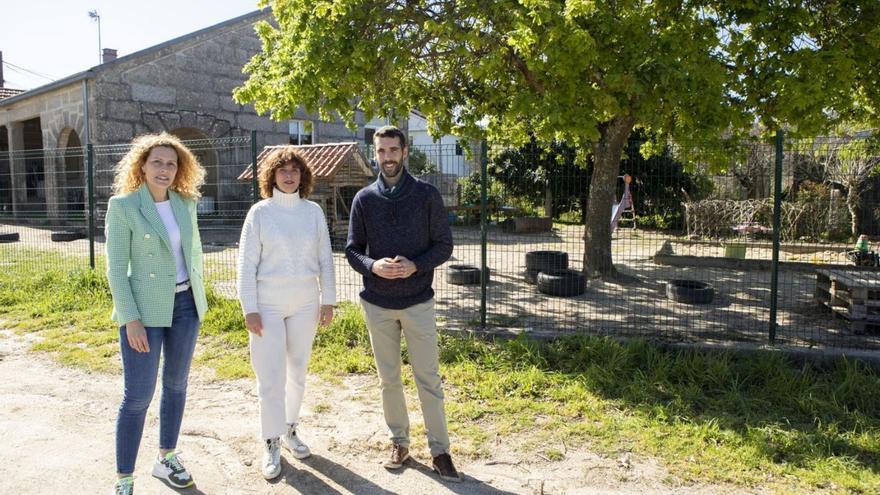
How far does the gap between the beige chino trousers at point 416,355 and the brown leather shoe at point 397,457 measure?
0.63 ft

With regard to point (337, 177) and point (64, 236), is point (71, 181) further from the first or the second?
point (337, 177)

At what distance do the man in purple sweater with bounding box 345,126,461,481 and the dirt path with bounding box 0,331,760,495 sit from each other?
0.88ft

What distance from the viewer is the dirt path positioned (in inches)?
139

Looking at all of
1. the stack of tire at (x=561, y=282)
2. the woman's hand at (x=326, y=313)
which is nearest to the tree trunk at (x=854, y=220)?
the stack of tire at (x=561, y=282)

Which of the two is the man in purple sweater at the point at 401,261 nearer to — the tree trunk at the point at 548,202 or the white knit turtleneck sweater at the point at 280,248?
the white knit turtleneck sweater at the point at 280,248

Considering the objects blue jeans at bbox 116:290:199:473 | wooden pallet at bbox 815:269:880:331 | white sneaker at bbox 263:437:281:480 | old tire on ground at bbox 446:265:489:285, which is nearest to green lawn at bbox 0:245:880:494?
white sneaker at bbox 263:437:281:480

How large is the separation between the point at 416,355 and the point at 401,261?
2.06 feet

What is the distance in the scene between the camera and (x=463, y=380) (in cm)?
525

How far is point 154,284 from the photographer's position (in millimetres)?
3236

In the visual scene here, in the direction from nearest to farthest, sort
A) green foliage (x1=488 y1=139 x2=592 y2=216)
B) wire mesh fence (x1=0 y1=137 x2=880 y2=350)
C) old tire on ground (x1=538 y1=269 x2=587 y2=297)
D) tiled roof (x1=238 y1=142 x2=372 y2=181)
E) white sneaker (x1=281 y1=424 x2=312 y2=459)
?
white sneaker (x1=281 y1=424 x2=312 y2=459) < wire mesh fence (x1=0 y1=137 x2=880 y2=350) < old tire on ground (x1=538 y1=269 x2=587 y2=297) < tiled roof (x1=238 y1=142 x2=372 y2=181) < green foliage (x1=488 y1=139 x2=592 y2=216)

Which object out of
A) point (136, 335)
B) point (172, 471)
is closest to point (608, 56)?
point (136, 335)

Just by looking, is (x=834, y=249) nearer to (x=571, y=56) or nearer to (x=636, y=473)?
(x=571, y=56)

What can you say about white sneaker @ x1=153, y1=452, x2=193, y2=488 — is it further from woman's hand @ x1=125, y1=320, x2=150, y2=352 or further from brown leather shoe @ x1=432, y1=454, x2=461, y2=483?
brown leather shoe @ x1=432, y1=454, x2=461, y2=483

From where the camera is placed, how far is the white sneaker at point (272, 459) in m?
3.59
